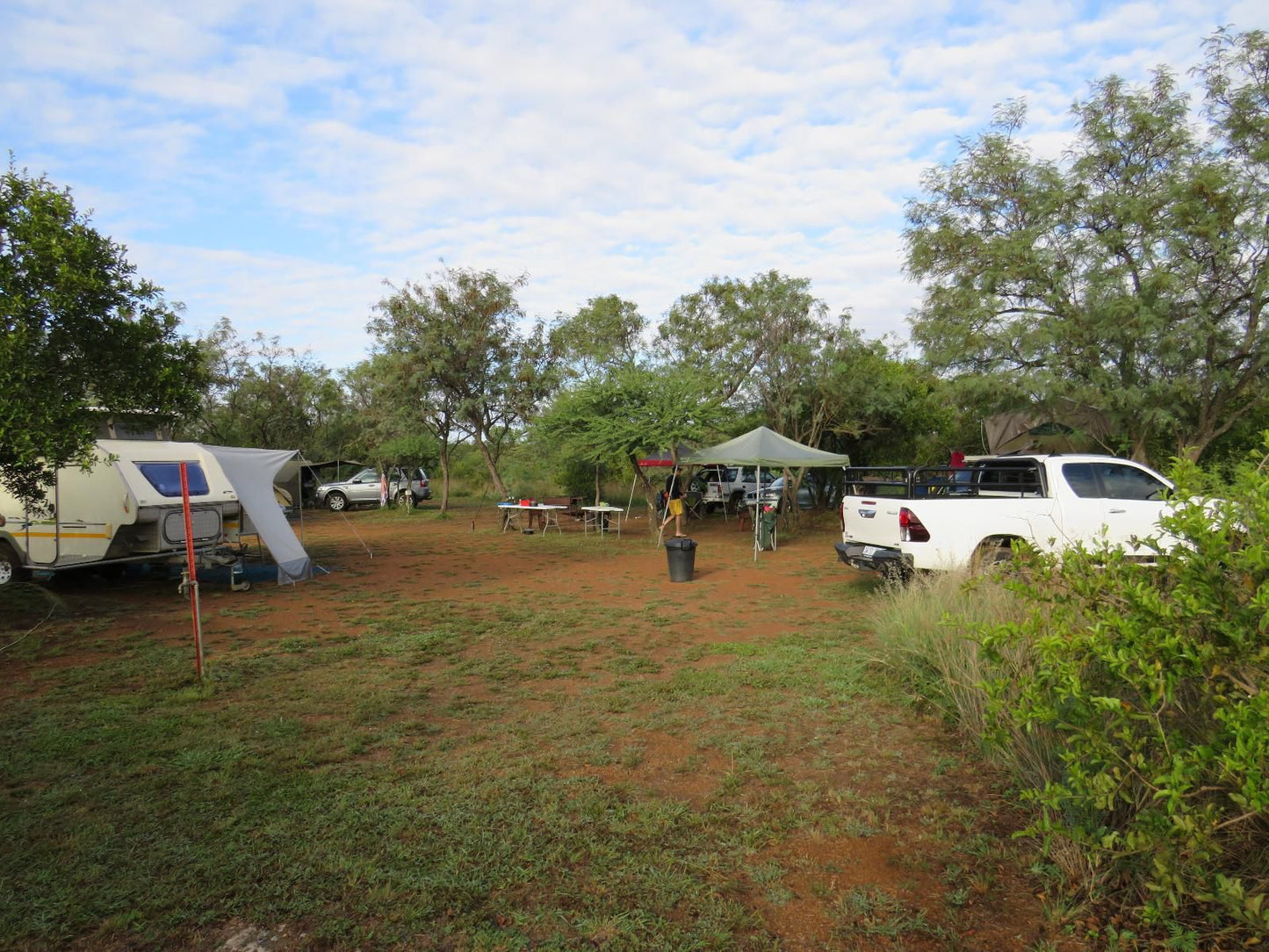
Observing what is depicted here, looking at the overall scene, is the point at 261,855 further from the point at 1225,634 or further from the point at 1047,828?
the point at 1225,634

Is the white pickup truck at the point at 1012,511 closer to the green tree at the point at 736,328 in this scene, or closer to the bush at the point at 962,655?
the bush at the point at 962,655

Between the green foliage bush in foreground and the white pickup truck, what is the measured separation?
5.15 m

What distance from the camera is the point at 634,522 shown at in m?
21.7

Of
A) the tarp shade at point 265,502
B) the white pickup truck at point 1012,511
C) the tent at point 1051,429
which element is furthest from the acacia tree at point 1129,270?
the tarp shade at point 265,502

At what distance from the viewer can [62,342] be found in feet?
26.0

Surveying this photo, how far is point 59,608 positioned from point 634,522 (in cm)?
1446

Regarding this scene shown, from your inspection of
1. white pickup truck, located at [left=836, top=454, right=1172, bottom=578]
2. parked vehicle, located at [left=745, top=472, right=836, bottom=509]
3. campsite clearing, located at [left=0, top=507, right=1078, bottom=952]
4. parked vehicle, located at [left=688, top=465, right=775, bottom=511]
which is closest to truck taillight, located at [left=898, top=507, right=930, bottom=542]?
white pickup truck, located at [left=836, top=454, right=1172, bottom=578]

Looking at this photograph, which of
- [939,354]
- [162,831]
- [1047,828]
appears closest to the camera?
[1047,828]

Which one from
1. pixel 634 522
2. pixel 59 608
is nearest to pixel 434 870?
pixel 59 608

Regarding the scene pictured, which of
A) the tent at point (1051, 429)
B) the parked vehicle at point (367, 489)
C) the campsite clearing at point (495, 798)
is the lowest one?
the campsite clearing at point (495, 798)

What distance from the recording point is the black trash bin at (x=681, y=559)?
35.8 feet

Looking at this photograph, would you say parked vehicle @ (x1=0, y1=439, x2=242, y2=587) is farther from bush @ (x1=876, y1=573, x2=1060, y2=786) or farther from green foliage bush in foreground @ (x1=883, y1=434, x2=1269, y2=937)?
green foliage bush in foreground @ (x1=883, y1=434, x2=1269, y2=937)

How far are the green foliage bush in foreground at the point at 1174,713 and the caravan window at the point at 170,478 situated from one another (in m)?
10.0

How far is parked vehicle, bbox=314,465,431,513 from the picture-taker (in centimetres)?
2581
